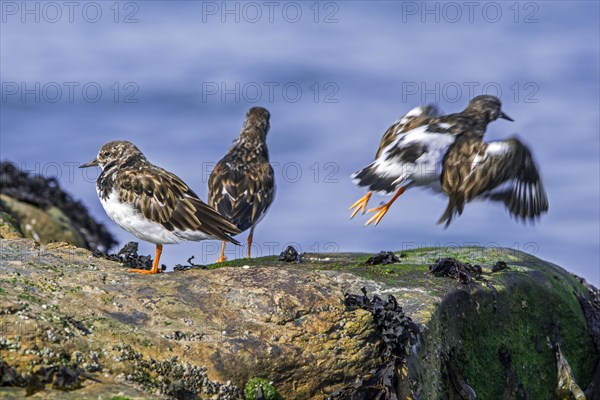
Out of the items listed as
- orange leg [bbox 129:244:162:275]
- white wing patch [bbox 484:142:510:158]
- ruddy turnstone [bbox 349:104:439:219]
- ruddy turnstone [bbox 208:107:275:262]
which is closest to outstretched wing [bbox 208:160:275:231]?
ruddy turnstone [bbox 208:107:275:262]

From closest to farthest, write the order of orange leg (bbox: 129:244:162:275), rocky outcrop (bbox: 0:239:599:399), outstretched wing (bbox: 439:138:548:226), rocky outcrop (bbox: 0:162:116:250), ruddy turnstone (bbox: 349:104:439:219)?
rocky outcrop (bbox: 0:239:599:399) < orange leg (bbox: 129:244:162:275) < outstretched wing (bbox: 439:138:548:226) < ruddy turnstone (bbox: 349:104:439:219) < rocky outcrop (bbox: 0:162:116:250)

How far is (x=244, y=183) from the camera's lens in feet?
44.7

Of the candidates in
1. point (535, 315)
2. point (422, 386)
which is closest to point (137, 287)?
point (422, 386)

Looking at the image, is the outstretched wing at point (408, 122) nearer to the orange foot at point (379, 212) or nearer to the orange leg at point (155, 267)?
the orange foot at point (379, 212)

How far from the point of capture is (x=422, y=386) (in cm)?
754

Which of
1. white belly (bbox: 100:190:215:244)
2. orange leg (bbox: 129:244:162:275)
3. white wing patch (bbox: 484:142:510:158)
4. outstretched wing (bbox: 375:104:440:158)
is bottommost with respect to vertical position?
orange leg (bbox: 129:244:162:275)

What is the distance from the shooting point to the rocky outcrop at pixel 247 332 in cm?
612

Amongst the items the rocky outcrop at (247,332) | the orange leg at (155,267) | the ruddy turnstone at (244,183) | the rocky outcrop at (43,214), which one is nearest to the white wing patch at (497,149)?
the rocky outcrop at (247,332)

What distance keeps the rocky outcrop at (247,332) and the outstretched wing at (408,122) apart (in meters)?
3.29

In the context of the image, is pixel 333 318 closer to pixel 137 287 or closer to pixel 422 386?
pixel 422 386

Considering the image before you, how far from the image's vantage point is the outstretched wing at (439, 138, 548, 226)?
11180mm

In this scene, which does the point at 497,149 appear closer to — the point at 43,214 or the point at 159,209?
the point at 159,209

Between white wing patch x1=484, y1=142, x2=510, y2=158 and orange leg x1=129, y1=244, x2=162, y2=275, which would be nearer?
orange leg x1=129, y1=244, x2=162, y2=275

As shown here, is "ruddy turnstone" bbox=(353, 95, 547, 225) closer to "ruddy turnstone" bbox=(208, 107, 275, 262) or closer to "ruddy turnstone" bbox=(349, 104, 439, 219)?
"ruddy turnstone" bbox=(349, 104, 439, 219)
